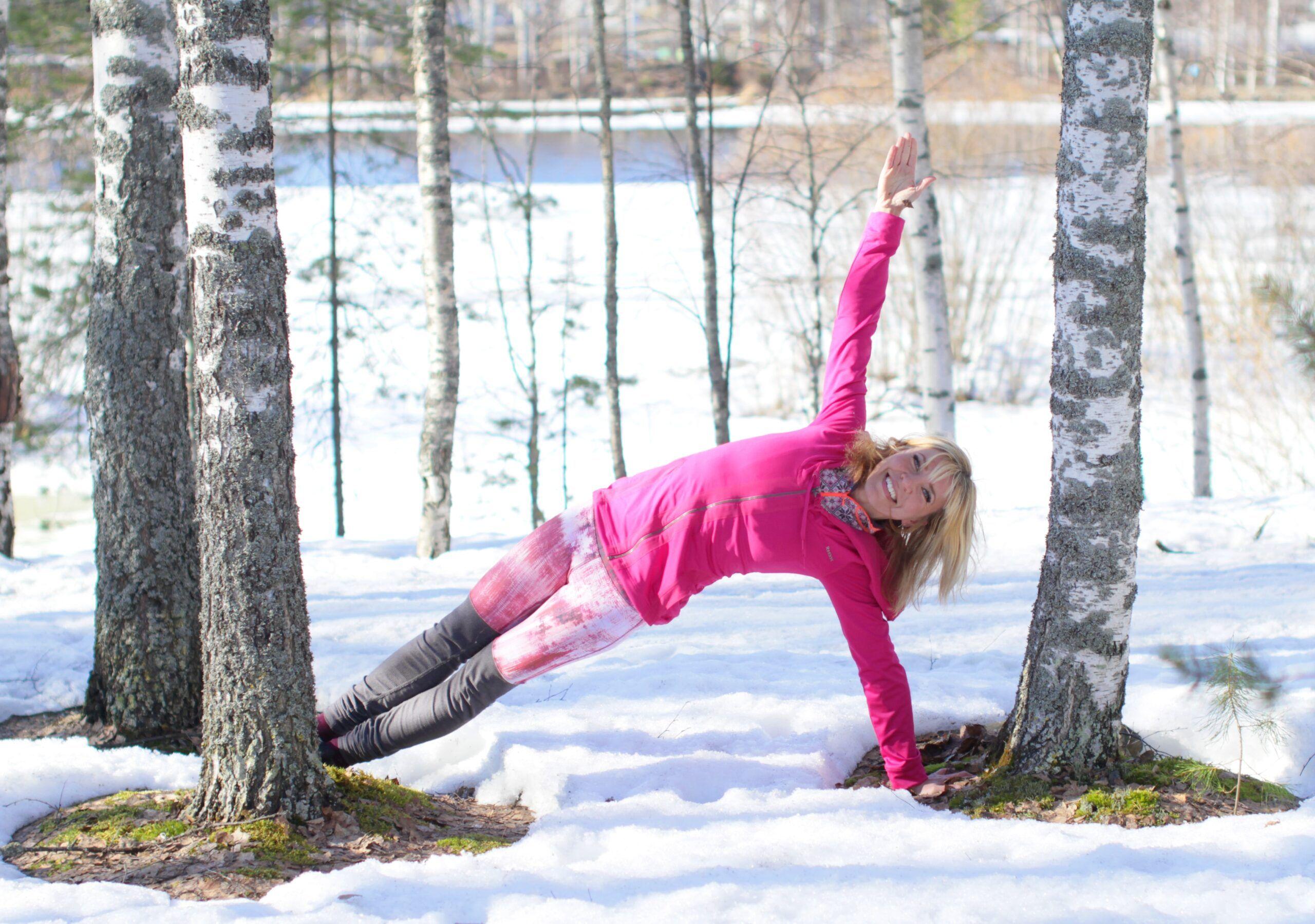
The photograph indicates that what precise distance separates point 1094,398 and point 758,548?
1.04 m

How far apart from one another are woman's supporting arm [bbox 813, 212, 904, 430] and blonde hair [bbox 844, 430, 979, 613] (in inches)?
3.5

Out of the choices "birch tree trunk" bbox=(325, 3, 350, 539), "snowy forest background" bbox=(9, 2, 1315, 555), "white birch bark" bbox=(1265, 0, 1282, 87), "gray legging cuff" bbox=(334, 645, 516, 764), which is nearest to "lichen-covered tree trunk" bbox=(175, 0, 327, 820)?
"gray legging cuff" bbox=(334, 645, 516, 764)

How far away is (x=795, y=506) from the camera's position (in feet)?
8.93

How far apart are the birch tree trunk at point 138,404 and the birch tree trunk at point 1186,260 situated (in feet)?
28.7

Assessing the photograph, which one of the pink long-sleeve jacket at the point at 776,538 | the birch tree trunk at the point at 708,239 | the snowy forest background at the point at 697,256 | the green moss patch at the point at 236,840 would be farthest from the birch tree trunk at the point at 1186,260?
the green moss patch at the point at 236,840

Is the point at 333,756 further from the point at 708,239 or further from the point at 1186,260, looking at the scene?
the point at 1186,260

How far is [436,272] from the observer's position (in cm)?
740

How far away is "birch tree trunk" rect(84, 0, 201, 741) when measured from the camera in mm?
3469

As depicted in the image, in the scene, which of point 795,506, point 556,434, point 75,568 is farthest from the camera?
point 556,434

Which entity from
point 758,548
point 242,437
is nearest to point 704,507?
point 758,548

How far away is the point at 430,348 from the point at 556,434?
15.7 feet

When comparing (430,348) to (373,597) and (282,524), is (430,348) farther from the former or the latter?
(282,524)

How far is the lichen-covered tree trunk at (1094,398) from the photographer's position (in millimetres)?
2621

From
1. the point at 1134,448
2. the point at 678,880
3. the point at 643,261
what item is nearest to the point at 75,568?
the point at 678,880
